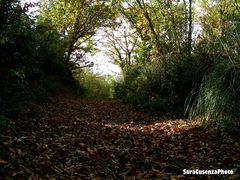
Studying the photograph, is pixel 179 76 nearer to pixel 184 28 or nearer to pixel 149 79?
pixel 149 79

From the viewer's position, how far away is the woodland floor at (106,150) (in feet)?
11.4

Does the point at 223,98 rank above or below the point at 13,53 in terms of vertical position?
below

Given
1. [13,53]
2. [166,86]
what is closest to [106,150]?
[13,53]

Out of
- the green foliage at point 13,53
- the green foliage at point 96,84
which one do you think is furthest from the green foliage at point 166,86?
the green foliage at point 96,84

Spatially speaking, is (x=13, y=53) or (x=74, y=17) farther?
(x=74, y=17)

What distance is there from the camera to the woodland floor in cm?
347

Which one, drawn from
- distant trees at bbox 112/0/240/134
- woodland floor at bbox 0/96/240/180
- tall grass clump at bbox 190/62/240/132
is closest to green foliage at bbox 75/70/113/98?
distant trees at bbox 112/0/240/134

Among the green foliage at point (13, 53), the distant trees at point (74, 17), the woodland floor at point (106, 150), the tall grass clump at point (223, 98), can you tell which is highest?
the distant trees at point (74, 17)

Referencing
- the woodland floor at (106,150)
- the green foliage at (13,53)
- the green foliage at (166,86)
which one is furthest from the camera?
the green foliage at (166,86)

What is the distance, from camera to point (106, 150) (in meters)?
4.39

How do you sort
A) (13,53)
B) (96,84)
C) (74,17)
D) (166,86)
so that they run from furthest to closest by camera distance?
(96,84) → (74,17) → (166,86) → (13,53)

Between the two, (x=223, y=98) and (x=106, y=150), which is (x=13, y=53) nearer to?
(x=106, y=150)

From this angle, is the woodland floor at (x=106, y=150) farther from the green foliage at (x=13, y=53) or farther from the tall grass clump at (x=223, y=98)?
the green foliage at (x=13, y=53)

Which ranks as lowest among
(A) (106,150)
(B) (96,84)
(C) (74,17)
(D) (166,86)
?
(A) (106,150)
